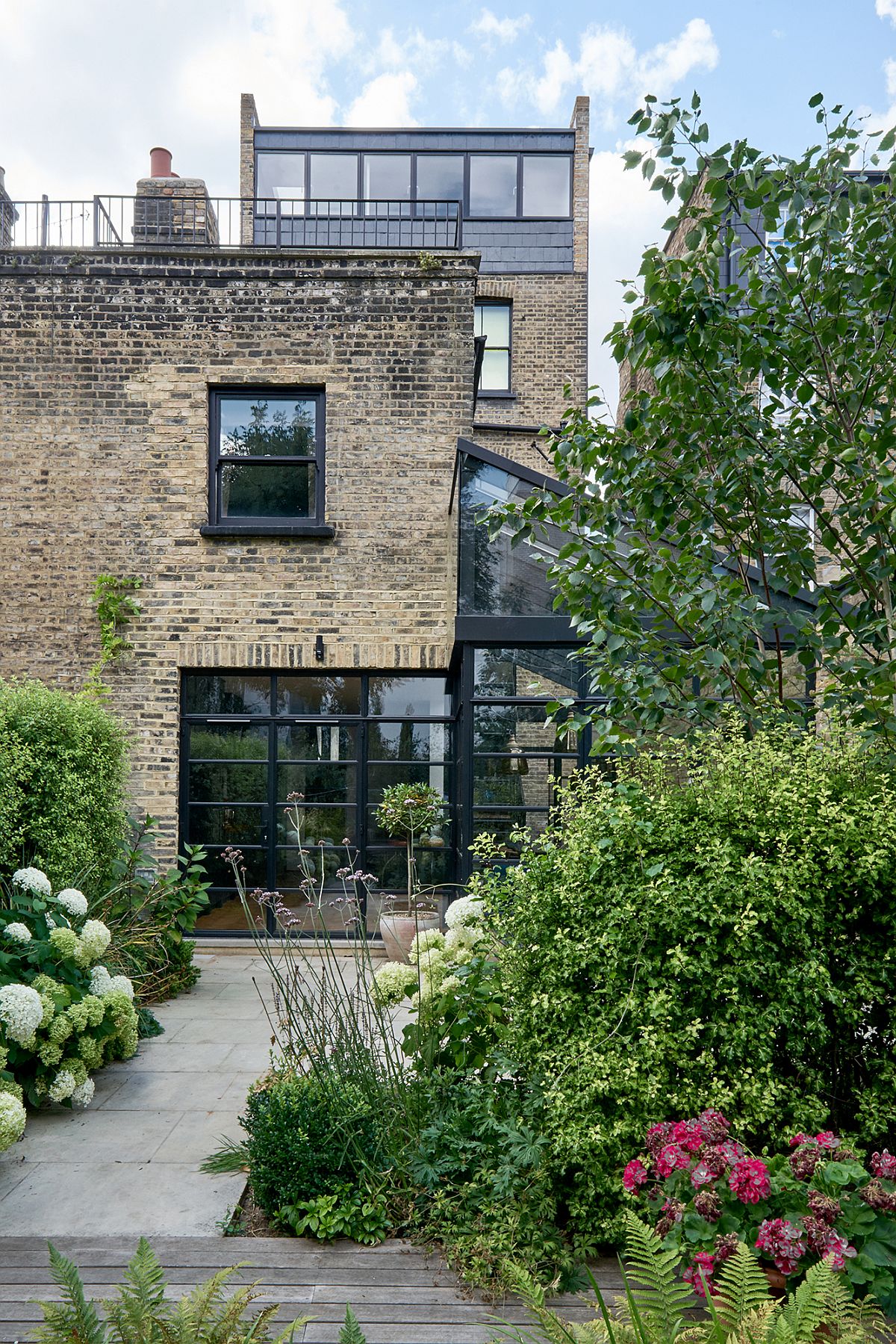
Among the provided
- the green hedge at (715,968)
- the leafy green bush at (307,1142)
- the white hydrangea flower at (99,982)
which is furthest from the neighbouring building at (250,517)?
the green hedge at (715,968)

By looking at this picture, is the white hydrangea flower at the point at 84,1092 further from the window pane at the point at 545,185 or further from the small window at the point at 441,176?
the small window at the point at 441,176

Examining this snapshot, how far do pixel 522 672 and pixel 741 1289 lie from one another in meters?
5.84

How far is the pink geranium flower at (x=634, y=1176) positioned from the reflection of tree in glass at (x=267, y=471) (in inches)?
292

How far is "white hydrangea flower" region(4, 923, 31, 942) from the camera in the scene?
4.48 metres

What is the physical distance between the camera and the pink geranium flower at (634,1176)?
2.78m

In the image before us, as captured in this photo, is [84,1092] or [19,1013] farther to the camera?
[84,1092]

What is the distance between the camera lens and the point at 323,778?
9.38m

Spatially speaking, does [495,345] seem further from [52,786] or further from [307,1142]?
[307,1142]

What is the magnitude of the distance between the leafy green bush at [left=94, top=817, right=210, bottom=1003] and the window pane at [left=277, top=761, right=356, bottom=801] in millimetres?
1892

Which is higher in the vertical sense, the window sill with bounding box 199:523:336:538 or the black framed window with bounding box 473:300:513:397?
the black framed window with bounding box 473:300:513:397

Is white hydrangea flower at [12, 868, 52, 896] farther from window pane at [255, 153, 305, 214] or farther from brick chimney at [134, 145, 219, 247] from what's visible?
window pane at [255, 153, 305, 214]

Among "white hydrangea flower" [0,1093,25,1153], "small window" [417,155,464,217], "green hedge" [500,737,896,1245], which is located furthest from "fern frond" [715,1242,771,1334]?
"small window" [417,155,464,217]

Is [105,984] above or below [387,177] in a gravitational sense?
below

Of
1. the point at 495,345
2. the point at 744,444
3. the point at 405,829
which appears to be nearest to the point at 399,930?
the point at 405,829
